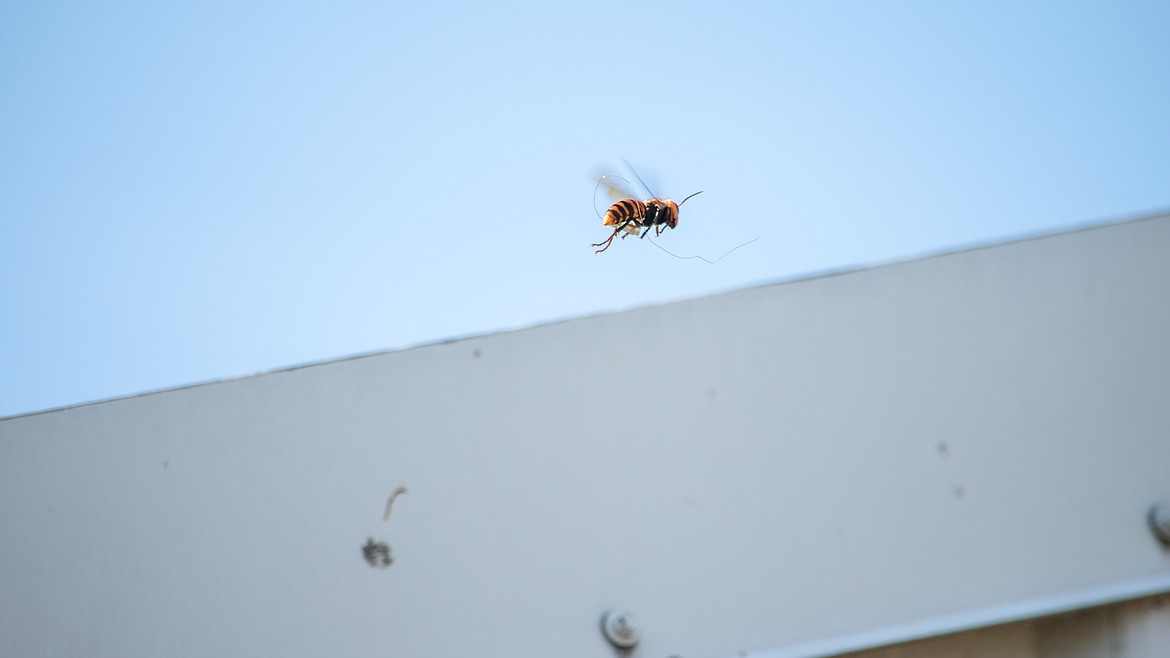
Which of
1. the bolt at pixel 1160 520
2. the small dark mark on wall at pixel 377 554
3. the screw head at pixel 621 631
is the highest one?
the bolt at pixel 1160 520

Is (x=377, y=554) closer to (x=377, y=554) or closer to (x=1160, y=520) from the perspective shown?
(x=377, y=554)

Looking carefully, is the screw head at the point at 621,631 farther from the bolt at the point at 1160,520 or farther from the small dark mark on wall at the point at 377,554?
the bolt at the point at 1160,520

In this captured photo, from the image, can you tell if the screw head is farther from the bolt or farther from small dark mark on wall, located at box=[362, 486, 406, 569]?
the bolt

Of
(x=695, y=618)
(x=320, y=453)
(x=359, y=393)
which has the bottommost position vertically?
A: (x=695, y=618)

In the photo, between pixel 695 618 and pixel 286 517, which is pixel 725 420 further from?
pixel 286 517

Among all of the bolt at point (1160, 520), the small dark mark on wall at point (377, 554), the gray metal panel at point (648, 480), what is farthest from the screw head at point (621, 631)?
the bolt at point (1160, 520)

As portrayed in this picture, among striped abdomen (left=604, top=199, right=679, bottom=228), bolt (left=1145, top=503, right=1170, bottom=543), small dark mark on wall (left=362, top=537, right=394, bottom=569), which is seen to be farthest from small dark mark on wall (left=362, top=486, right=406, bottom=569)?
bolt (left=1145, top=503, right=1170, bottom=543)

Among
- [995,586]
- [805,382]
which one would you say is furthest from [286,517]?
[995,586]
